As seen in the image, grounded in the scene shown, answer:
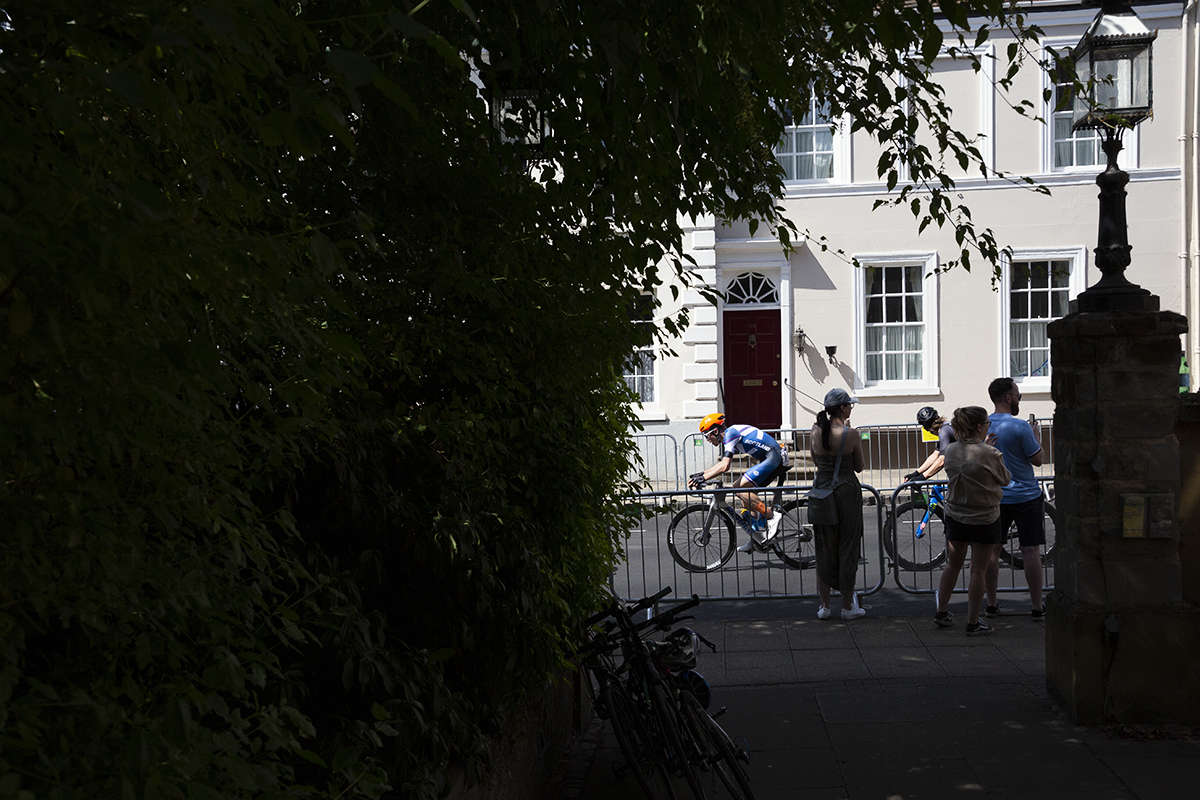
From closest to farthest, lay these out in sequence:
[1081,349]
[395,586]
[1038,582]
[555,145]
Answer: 1. [395,586]
2. [555,145]
3. [1081,349]
4. [1038,582]

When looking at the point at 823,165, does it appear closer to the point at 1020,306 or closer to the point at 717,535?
the point at 1020,306

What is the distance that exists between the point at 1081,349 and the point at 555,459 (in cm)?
326

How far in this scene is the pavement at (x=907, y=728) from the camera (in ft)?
16.8

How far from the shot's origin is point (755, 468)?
10.9 meters

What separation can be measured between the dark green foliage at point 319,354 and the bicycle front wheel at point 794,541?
15.0 feet

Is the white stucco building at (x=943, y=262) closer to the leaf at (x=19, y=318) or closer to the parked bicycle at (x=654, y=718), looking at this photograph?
the parked bicycle at (x=654, y=718)

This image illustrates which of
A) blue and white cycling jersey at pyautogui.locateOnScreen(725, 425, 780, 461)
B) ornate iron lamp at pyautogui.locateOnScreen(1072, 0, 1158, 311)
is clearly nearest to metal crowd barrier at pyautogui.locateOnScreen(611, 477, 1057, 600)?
blue and white cycling jersey at pyautogui.locateOnScreen(725, 425, 780, 461)

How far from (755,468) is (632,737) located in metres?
6.37

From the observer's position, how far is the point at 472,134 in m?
3.84

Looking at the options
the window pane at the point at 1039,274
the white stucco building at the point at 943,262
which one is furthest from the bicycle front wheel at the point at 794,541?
the window pane at the point at 1039,274

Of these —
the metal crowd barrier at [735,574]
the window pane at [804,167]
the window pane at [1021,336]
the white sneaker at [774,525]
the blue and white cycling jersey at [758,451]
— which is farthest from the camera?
the window pane at [804,167]

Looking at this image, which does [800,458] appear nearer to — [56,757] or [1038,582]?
[1038,582]

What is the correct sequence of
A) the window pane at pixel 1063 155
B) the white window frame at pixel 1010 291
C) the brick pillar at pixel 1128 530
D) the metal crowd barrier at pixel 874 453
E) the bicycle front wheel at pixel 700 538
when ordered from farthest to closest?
the window pane at pixel 1063 155, the white window frame at pixel 1010 291, the metal crowd barrier at pixel 874 453, the bicycle front wheel at pixel 700 538, the brick pillar at pixel 1128 530

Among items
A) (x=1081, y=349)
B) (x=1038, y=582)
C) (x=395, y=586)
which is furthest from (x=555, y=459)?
(x=1038, y=582)
